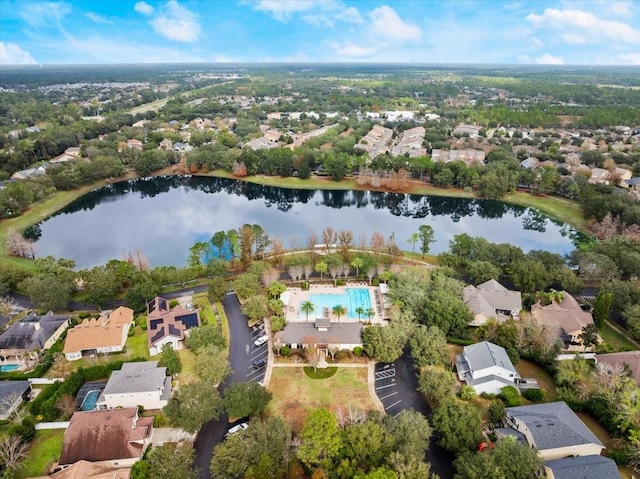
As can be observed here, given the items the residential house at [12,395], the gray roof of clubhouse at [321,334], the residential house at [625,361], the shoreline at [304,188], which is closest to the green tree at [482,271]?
the residential house at [625,361]

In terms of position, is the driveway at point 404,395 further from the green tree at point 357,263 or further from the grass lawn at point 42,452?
the grass lawn at point 42,452

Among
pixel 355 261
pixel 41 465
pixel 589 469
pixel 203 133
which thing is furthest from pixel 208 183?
pixel 589 469

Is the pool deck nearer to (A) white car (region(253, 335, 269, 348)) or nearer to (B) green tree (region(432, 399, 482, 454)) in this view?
(A) white car (region(253, 335, 269, 348))

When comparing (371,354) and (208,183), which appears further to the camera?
(208,183)

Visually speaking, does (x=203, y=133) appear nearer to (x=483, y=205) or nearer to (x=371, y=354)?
(x=483, y=205)

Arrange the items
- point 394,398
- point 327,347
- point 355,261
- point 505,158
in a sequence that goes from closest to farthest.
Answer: point 394,398 < point 327,347 < point 355,261 < point 505,158

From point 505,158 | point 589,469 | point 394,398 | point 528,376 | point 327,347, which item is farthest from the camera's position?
point 505,158
